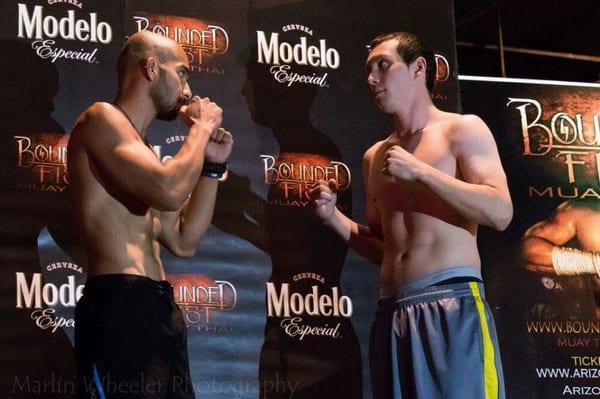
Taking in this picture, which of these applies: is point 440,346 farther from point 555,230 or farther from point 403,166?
point 555,230

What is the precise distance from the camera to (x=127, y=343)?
2633 millimetres

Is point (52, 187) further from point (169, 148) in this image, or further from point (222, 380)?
point (222, 380)

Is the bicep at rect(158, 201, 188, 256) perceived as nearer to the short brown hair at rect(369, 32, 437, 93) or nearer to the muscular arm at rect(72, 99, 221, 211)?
the muscular arm at rect(72, 99, 221, 211)

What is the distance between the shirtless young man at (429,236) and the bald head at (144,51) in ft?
2.11

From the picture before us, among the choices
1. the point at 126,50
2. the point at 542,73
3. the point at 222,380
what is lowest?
the point at 222,380

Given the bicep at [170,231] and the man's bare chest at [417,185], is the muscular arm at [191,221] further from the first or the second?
the man's bare chest at [417,185]

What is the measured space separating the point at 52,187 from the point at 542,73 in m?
3.93

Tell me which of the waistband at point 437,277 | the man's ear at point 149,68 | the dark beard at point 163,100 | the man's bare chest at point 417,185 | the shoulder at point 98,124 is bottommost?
the waistband at point 437,277

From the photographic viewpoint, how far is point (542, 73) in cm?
657

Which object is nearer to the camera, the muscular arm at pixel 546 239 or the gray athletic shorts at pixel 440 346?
the gray athletic shorts at pixel 440 346

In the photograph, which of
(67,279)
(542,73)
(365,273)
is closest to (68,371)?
(67,279)

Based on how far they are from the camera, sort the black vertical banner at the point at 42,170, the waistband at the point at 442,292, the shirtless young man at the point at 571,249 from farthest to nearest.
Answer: the shirtless young man at the point at 571,249
the black vertical banner at the point at 42,170
the waistband at the point at 442,292

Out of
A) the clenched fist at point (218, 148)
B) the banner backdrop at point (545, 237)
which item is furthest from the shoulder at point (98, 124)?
the banner backdrop at point (545, 237)

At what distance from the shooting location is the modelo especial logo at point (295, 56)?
411cm
